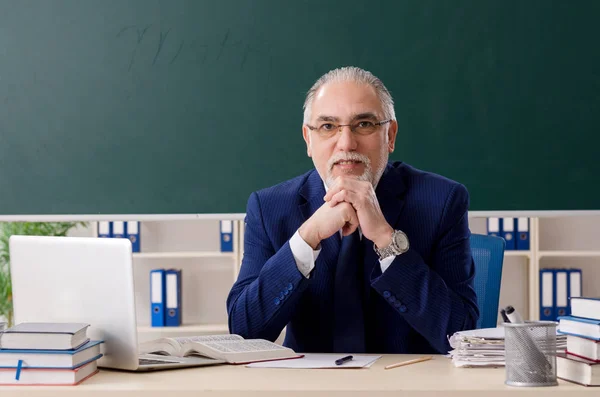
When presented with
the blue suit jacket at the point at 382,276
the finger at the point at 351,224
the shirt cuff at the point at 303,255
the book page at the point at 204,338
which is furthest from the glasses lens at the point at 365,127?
the book page at the point at 204,338

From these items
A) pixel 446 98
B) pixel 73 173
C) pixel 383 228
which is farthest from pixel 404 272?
pixel 73 173

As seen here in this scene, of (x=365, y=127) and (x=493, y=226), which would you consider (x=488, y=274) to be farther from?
(x=493, y=226)

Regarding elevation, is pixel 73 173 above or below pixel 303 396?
above

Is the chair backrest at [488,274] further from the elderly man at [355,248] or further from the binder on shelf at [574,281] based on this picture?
the binder on shelf at [574,281]

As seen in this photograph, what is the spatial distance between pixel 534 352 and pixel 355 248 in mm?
860

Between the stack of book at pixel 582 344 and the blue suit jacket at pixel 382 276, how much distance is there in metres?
0.53

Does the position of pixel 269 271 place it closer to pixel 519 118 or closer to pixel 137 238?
pixel 519 118

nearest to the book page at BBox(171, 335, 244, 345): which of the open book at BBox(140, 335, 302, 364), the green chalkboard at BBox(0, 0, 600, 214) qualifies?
the open book at BBox(140, 335, 302, 364)

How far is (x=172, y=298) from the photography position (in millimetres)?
5461

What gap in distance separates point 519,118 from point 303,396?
1.99 meters

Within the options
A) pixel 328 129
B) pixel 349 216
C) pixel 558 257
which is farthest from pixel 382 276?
pixel 558 257

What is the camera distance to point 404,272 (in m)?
2.00

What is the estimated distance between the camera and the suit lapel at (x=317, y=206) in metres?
2.23

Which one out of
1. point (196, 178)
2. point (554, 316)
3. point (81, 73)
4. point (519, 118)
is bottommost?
point (554, 316)
